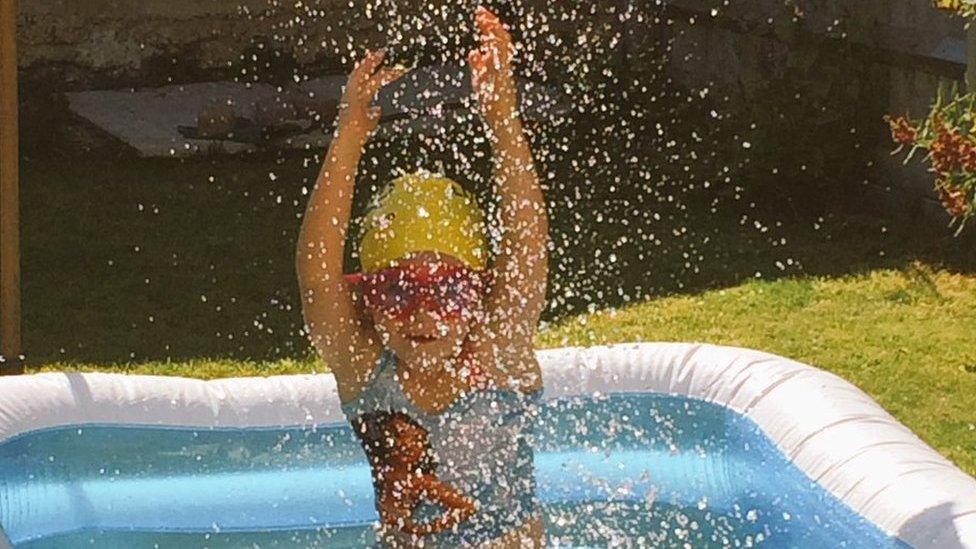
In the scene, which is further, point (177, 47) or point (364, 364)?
point (177, 47)

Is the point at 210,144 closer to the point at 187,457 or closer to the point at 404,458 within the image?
the point at 187,457

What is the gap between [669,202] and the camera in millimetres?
7664

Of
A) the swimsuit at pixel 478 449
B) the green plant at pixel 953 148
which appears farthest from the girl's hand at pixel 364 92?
the green plant at pixel 953 148

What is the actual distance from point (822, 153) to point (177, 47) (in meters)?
3.44

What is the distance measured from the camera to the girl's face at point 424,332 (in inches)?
147

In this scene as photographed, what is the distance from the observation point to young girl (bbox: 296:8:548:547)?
144 inches

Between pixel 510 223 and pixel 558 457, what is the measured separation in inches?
52.4

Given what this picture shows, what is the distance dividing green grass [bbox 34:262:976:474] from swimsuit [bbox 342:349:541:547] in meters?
1.70

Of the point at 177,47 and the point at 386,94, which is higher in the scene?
the point at 177,47

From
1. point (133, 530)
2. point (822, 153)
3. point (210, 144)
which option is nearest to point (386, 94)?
point (210, 144)

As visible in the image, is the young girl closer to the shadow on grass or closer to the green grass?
the green grass

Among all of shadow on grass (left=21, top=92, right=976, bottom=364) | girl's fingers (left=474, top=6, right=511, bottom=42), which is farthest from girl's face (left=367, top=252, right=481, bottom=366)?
shadow on grass (left=21, top=92, right=976, bottom=364)

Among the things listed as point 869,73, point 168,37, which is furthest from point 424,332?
point 168,37

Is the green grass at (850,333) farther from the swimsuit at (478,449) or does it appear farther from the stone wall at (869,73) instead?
the swimsuit at (478,449)
